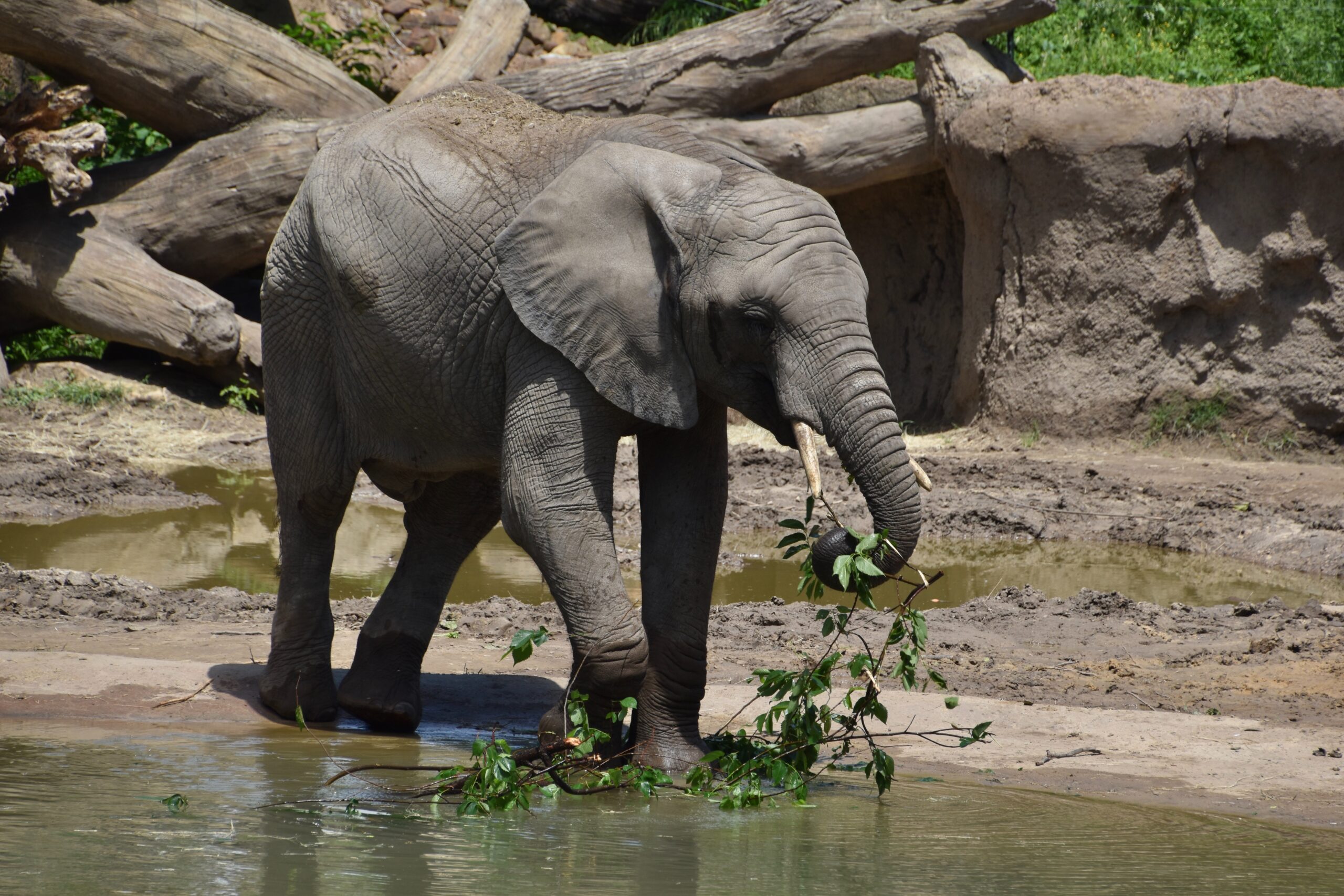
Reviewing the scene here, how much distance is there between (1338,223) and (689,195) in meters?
9.47

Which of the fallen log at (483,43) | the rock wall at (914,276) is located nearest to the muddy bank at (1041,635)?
the rock wall at (914,276)

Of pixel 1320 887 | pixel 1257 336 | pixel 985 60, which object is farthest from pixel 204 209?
pixel 1320 887

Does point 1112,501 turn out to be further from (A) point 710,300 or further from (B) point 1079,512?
(A) point 710,300

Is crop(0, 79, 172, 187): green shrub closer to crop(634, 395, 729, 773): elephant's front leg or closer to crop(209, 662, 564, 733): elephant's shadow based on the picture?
crop(209, 662, 564, 733): elephant's shadow

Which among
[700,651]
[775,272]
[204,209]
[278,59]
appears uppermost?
[278,59]

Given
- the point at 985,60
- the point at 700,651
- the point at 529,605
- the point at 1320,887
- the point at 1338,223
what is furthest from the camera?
the point at 985,60

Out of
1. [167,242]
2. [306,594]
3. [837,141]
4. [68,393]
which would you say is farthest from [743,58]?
[306,594]

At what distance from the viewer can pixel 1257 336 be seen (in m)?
12.9

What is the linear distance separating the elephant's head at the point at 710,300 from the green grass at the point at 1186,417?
8.87 metres

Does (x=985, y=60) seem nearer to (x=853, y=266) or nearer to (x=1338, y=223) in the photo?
Result: (x=1338, y=223)

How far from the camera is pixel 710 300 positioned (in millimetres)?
4715

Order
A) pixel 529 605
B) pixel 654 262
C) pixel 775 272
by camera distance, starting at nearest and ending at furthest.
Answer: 1. pixel 775 272
2. pixel 654 262
3. pixel 529 605

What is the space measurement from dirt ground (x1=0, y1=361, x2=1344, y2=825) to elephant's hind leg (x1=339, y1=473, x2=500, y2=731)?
28cm

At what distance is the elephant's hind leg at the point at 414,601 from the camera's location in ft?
19.2
